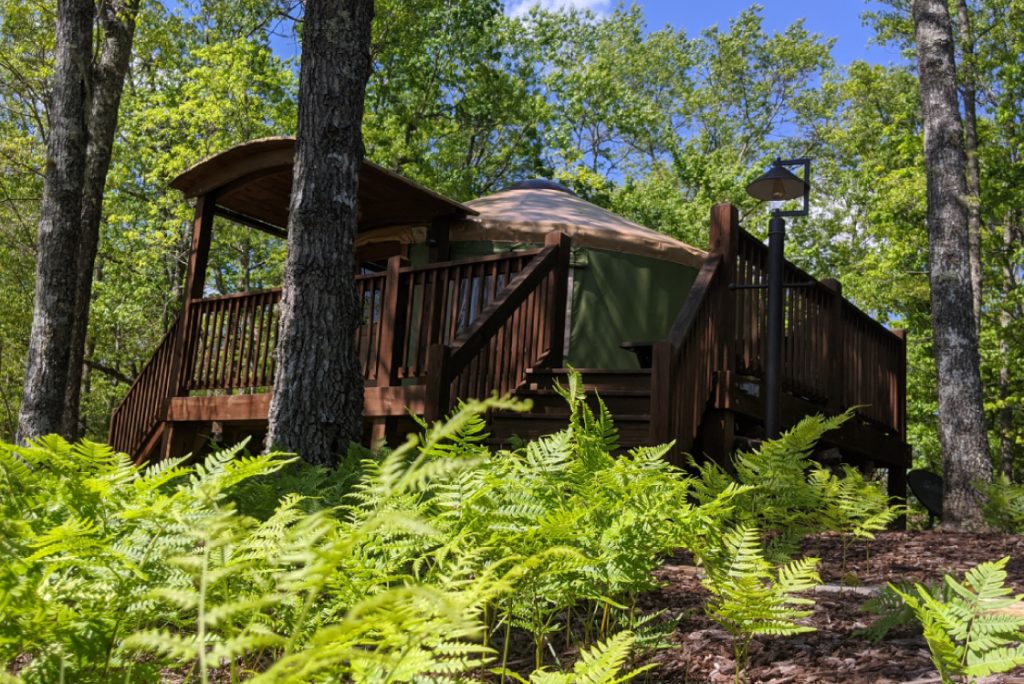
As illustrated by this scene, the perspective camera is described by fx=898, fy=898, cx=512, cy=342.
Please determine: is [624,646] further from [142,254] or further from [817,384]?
[142,254]

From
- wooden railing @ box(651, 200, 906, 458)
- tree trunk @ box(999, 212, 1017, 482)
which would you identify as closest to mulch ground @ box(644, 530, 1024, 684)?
wooden railing @ box(651, 200, 906, 458)

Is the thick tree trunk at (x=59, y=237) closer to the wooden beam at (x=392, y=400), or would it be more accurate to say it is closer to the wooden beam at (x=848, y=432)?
the wooden beam at (x=392, y=400)

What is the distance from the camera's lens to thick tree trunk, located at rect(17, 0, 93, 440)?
7.64 metres

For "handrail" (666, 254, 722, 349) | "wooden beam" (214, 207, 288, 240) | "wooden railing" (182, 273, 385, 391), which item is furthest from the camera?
"wooden beam" (214, 207, 288, 240)

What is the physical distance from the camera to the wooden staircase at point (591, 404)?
640cm

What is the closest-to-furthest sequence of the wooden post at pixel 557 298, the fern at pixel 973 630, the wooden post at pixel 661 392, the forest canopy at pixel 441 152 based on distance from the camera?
the fern at pixel 973 630 → the wooden post at pixel 661 392 → the wooden post at pixel 557 298 → the forest canopy at pixel 441 152

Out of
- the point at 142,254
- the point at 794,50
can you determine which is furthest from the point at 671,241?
the point at 794,50

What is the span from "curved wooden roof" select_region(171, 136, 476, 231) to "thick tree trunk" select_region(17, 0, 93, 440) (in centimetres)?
182

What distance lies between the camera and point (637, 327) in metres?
11.8

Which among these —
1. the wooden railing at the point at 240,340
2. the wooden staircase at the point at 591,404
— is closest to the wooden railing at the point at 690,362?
the wooden staircase at the point at 591,404

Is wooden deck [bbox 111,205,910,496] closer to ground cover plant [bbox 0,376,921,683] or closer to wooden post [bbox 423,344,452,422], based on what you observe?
wooden post [bbox 423,344,452,422]

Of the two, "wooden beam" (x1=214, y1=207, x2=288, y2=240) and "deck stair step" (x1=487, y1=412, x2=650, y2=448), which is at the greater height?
"wooden beam" (x1=214, y1=207, x2=288, y2=240)

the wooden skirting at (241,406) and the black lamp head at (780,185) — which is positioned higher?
the black lamp head at (780,185)

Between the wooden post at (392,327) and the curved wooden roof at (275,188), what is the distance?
52.3 inches
